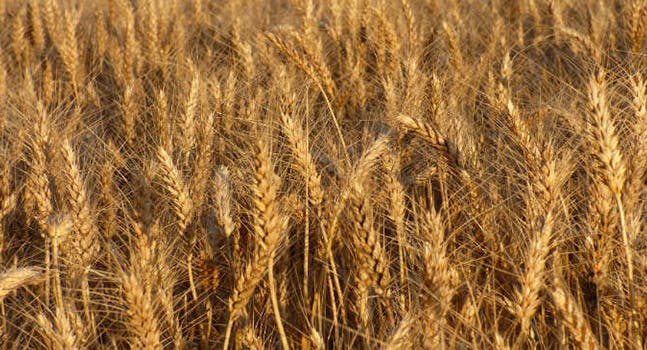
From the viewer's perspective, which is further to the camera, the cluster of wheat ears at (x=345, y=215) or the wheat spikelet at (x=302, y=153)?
the wheat spikelet at (x=302, y=153)

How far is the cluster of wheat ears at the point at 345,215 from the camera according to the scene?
166 centimetres

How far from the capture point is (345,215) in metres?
2.02

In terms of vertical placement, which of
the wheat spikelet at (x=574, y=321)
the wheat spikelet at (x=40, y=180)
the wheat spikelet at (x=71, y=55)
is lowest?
the wheat spikelet at (x=71, y=55)

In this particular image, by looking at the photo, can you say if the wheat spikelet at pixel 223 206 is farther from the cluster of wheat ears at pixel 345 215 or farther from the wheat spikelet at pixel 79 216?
the wheat spikelet at pixel 79 216

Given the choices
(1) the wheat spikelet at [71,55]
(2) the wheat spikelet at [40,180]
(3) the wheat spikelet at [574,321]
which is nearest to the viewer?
(3) the wheat spikelet at [574,321]

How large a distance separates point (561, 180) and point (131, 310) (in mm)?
1111

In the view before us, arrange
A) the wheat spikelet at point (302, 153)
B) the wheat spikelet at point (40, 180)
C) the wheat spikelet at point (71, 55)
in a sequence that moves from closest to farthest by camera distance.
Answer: the wheat spikelet at point (302, 153) < the wheat spikelet at point (40, 180) < the wheat spikelet at point (71, 55)

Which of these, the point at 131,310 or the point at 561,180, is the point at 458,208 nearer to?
the point at 561,180

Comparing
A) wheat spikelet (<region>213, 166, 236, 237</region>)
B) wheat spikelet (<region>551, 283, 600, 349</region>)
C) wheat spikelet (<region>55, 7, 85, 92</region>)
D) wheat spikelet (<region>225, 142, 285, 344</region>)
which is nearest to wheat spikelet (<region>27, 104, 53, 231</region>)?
wheat spikelet (<region>213, 166, 236, 237</region>)

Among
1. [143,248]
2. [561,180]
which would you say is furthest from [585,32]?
[143,248]

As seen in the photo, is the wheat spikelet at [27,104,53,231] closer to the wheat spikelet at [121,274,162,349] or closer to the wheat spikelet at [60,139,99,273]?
the wheat spikelet at [60,139,99,273]

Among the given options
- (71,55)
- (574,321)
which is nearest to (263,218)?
(574,321)

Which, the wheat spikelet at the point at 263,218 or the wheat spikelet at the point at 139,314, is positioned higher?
the wheat spikelet at the point at 263,218

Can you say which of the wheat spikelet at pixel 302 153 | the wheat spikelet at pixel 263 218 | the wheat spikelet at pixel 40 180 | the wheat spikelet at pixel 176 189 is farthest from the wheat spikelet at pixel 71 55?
the wheat spikelet at pixel 263 218
